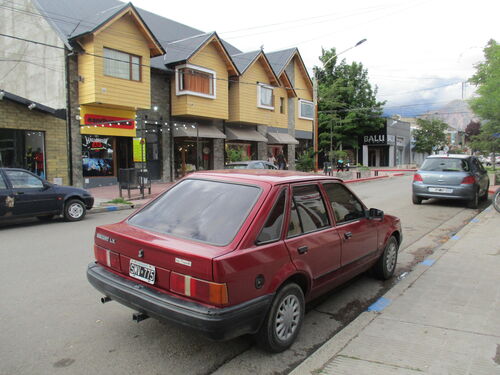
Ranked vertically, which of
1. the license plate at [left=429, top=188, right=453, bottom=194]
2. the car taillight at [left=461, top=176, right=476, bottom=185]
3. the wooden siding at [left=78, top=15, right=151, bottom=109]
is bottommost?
the license plate at [left=429, top=188, right=453, bottom=194]

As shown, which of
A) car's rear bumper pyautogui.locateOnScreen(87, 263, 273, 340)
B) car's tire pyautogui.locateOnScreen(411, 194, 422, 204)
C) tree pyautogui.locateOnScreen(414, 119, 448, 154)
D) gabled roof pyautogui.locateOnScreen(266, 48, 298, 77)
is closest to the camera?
car's rear bumper pyautogui.locateOnScreen(87, 263, 273, 340)

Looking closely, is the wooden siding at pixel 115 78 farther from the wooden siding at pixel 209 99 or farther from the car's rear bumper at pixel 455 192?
the car's rear bumper at pixel 455 192

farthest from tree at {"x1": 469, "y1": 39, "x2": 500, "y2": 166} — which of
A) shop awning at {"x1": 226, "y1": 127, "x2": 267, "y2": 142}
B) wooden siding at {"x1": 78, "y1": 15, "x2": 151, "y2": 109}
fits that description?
wooden siding at {"x1": 78, "y1": 15, "x2": 151, "y2": 109}

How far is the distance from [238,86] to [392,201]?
47.8 feet

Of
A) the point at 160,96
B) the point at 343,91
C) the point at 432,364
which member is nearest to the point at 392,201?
the point at 432,364

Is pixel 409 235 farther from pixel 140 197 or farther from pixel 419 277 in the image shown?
pixel 140 197

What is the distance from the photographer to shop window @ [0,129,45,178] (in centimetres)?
1650

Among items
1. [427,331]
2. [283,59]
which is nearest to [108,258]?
[427,331]

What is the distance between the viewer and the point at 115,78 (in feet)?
59.2

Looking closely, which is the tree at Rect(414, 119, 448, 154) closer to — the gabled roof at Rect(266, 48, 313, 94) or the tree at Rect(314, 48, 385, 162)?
the tree at Rect(314, 48, 385, 162)

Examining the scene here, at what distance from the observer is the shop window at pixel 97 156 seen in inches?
732

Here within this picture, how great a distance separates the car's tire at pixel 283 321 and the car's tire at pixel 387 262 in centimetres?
208

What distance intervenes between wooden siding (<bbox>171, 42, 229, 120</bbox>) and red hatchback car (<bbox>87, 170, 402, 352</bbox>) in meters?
18.3

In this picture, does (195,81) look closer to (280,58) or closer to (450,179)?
(280,58)
